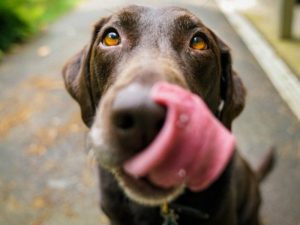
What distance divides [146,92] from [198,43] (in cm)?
90

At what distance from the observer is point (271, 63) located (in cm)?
475

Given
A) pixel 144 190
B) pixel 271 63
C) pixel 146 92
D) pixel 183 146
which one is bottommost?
pixel 271 63

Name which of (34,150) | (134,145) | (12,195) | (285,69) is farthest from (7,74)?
(134,145)

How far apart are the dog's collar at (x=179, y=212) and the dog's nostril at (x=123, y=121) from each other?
1.04 metres

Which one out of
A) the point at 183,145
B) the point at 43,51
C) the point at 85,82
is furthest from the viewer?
the point at 43,51

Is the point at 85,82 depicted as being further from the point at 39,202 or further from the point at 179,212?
the point at 39,202

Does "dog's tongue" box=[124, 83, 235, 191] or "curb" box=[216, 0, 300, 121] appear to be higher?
"dog's tongue" box=[124, 83, 235, 191]

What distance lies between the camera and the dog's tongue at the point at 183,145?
1.29 m

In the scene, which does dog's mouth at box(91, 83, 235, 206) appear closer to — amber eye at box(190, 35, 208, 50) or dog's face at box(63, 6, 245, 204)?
dog's face at box(63, 6, 245, 204)

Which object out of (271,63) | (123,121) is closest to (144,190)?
(123,121)

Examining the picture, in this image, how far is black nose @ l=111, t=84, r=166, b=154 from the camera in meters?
1.32

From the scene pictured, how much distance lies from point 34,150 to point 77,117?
648 millimetres

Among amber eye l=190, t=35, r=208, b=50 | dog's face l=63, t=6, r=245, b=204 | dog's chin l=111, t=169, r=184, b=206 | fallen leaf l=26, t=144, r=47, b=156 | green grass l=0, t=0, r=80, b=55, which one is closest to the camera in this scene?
dog's face l=63, t=6, r=245, b=204

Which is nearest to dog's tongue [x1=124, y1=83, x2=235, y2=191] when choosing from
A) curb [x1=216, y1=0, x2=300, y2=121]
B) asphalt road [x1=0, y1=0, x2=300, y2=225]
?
asphalt road [x1=0, y1=0, x2=300, y2=225]
